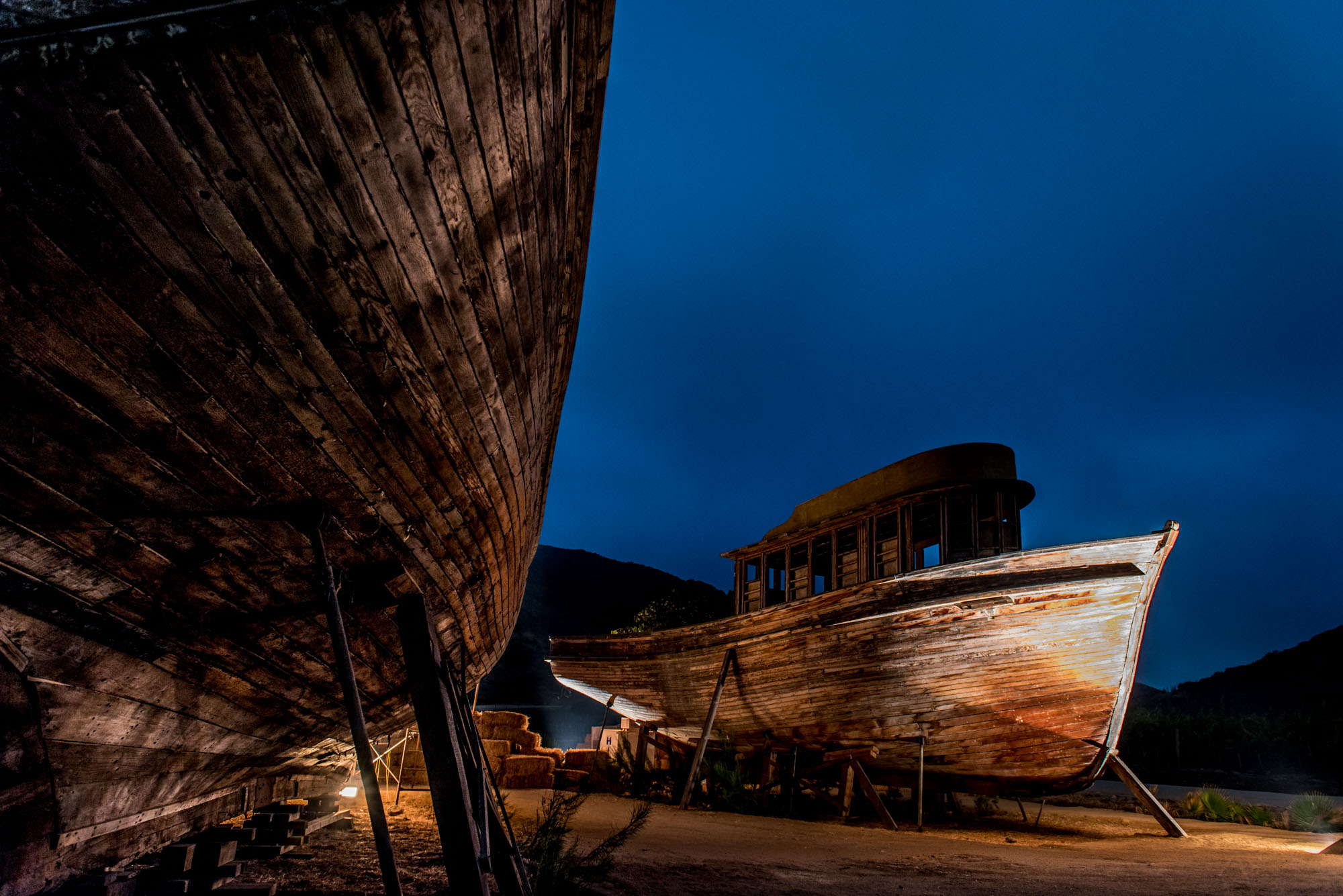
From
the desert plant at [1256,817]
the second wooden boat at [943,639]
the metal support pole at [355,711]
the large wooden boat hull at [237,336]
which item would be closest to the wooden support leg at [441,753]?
the large wooden boat hull at [237,336]

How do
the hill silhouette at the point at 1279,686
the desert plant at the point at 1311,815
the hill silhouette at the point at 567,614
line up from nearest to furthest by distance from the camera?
the desert plant at the point at 1311,815 → the hill silhouette at the point at 567,614 → the hill silhouette at the point at 1279,686

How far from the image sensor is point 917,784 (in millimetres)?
8977

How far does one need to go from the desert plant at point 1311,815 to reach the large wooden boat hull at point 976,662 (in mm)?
4598

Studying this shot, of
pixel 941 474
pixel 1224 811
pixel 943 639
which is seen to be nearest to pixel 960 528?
pixel 941 474

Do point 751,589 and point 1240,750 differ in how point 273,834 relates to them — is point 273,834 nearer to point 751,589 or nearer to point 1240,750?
point 751,589

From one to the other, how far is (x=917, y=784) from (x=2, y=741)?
9.18 m

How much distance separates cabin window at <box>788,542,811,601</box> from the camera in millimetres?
11781

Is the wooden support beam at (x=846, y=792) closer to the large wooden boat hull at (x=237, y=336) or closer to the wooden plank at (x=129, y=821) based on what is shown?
the wooden plank at (x=129, y=821)

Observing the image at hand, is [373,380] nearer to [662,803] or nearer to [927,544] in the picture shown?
[927,544]

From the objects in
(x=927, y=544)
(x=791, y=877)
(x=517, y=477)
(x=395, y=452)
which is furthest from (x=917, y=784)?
(x=395, y=452)

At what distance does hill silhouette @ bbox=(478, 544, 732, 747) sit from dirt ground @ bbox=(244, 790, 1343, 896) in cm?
1256

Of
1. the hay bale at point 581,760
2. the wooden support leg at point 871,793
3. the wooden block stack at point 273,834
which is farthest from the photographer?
the hay bale at point 581,760

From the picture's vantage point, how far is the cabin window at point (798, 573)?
1178 cm

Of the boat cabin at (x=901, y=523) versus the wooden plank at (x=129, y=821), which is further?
the boat cabin at (x=901, y=523)
